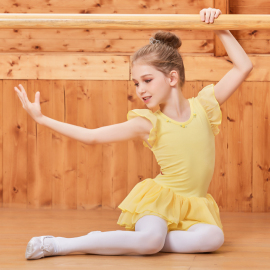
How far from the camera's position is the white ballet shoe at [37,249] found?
4.27ft

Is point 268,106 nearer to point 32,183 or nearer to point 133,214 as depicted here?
point 133,214

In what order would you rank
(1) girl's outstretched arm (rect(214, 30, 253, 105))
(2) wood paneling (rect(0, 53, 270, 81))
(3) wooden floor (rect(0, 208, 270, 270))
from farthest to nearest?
(2) wood paneling (rect(0, 53, 270, 81)) → (1) girl's outstretched arm (rect(214, 30, 253, 105)) → (3) wooden floor (rect(0, 208, 270, 270))

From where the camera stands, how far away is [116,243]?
1.33m

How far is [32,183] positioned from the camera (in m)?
2.31

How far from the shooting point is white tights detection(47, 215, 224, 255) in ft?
4.38

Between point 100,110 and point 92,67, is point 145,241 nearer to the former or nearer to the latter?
point 100,110

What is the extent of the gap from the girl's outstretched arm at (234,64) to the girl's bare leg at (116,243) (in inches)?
23.6

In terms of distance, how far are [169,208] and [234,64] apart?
60cm

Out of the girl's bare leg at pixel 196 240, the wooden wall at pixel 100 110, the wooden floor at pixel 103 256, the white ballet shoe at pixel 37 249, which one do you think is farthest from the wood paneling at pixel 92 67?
the white ballet shoe at pixel 37 249

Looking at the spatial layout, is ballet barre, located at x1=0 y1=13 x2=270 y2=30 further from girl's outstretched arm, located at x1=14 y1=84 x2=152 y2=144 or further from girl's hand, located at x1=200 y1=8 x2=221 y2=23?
girl's outstretched arm, located at x1=14 y1=84 x2=152 y2=144

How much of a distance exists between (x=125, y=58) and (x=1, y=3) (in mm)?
817

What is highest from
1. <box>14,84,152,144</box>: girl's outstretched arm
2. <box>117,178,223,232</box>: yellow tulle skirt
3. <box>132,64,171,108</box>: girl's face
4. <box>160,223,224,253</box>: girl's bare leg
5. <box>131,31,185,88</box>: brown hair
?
<box>131,31,185,88</box>: brown hair

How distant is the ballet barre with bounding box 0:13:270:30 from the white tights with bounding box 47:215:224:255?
699 millimetres

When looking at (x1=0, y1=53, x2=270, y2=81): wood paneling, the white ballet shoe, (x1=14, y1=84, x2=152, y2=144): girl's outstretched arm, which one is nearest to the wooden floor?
the white ballet shoe
